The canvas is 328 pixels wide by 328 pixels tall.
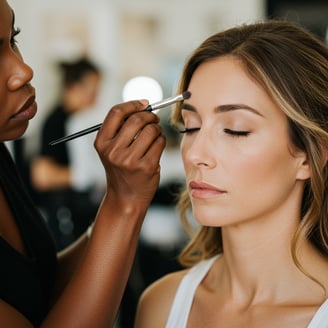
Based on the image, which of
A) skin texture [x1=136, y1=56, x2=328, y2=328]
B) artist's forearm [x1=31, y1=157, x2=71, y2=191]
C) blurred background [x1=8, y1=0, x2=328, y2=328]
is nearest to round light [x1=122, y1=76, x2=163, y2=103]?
blurred background [x1=8, y1=0, x2=328, y2=328]

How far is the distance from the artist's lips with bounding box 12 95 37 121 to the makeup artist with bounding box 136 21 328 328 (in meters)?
0.32

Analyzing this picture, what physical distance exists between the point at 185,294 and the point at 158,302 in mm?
60

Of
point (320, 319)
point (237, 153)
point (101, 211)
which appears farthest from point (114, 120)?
point (320, 319)

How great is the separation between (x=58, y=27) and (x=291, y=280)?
4.49m

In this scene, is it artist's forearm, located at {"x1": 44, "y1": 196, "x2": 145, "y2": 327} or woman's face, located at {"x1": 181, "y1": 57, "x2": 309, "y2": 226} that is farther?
woman's face, located at {"x1": 181, "y1": 57, "x2": 309, "y2": 226}

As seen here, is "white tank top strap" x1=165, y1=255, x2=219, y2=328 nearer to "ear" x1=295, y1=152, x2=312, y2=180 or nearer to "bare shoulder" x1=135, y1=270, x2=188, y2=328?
"bare shoulder" x1=135, y1=270, x2=188, y2=328

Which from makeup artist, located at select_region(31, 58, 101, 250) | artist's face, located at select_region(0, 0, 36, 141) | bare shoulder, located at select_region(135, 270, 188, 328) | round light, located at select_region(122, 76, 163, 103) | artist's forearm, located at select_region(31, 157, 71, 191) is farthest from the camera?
round light, located at select_region(122, 76, 163, 103)

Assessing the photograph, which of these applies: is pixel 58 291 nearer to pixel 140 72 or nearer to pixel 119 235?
pixel 119 235

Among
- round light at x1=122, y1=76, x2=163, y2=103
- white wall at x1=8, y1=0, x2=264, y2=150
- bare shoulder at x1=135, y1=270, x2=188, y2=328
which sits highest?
bare shoulder at x1=135, y1=270, x2=188, y2=328

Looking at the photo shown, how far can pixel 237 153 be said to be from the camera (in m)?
1.19

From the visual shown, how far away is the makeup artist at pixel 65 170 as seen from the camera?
3387 millimetres

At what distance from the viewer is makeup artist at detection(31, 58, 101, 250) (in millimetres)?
3387

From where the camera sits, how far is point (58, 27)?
210 inches

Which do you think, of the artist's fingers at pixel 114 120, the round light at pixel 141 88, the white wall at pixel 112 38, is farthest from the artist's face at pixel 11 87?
the white wall at pixel 112 38
